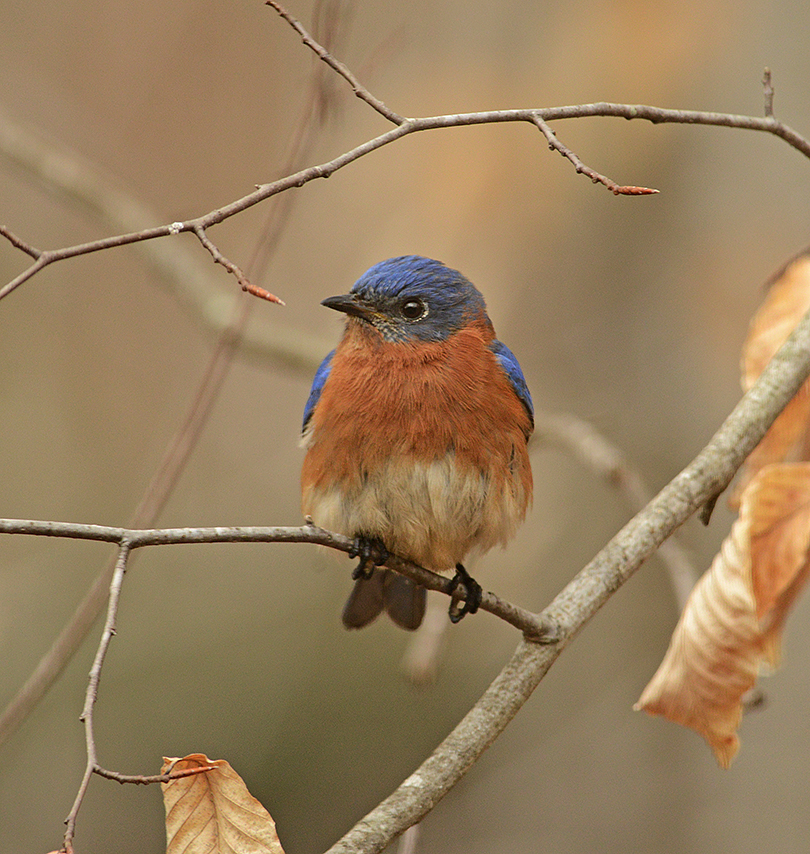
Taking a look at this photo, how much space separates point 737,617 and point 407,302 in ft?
4.92

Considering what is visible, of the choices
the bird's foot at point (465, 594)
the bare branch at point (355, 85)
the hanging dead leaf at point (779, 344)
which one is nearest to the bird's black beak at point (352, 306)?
the bird's foot at point (465, 594)

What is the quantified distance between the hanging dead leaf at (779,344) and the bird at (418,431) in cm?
78

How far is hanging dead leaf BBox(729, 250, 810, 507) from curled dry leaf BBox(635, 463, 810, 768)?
14.7 inches

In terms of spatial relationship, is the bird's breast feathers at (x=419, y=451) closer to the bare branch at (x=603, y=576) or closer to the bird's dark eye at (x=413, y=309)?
the bird's dark eye at (x=413, y=309)

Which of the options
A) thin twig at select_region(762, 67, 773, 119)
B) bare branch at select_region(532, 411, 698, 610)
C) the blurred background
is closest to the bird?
bare branch at select_region(532, 411, 698, 610)

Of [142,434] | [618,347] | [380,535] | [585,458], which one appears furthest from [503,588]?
[380,535]

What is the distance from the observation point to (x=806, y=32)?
584 cm

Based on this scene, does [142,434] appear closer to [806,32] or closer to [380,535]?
[380,535]

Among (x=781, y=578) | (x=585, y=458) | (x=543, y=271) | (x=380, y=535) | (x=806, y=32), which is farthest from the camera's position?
(x=543, y=271)

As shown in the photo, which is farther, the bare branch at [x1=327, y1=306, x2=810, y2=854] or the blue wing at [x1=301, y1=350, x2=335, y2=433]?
the blue wing at [x1=301, y1=350, x2=335, y2=433]

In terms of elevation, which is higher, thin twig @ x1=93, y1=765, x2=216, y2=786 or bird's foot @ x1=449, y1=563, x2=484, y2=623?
bird's foot @ x1=449, y1=563, x2=484, y2=623

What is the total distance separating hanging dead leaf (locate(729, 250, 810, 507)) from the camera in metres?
3.17

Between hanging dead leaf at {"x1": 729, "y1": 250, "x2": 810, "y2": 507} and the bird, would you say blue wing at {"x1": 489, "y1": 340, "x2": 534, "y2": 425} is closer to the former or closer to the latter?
the bird

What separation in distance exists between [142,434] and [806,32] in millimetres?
5459
